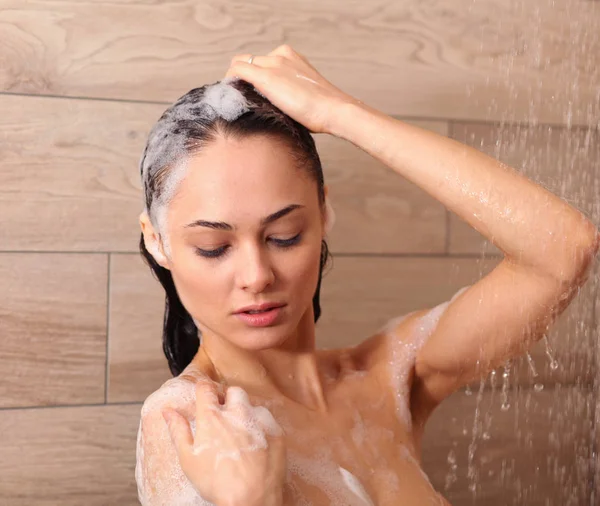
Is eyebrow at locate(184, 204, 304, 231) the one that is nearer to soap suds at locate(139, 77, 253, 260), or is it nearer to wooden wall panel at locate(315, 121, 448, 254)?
soap suds at locate(139, 77, 253, 260)

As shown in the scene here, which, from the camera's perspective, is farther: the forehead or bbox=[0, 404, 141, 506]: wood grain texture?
bbox=[0, 404, 141, 506]: wood grain texture

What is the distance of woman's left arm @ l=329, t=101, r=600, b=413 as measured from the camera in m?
1.11

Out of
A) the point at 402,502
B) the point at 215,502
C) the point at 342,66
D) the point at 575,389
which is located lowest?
the point at 575,389

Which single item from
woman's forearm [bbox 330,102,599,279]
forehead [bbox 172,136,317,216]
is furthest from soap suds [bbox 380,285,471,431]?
forehead [bbox 172,136,317,216]

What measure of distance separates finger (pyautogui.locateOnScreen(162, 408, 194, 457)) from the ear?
243mm

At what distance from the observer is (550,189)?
6.41 feet

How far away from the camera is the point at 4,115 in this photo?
1570 millimetres

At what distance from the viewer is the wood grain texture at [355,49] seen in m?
1.59

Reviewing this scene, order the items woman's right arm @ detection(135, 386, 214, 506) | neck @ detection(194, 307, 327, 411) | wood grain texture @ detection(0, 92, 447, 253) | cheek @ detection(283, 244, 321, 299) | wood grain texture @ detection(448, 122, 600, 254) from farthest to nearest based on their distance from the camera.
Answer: wood grain texture @ detection(448, 122, 600, 254) < wood grain texture @ detection(0, 92, 447, 253) < neck @ detection(194, 307, 327, 411) < cheek @ detection(283, 244, 321, 299) < woman's right arm @ detection(135, 386, 214, 506)

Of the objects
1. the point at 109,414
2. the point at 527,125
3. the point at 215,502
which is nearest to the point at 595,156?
the point at 527,125

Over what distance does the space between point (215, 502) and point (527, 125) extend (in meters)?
1.31

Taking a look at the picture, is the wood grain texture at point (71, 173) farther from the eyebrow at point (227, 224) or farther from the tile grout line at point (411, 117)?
the eyebrow at point (227, 224)

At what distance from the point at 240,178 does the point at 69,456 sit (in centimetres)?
83

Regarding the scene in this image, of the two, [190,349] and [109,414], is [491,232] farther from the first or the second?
[109,414]
